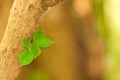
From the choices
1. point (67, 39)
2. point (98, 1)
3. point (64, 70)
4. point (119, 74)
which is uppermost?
point (98, 1)

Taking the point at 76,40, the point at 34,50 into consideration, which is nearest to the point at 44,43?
the point at 34,50

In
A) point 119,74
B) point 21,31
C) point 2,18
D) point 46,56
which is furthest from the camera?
point 119,74

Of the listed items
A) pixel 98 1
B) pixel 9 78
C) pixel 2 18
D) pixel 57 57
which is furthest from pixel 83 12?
pixel 9 78

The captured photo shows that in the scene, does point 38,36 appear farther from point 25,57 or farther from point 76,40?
point 76,40

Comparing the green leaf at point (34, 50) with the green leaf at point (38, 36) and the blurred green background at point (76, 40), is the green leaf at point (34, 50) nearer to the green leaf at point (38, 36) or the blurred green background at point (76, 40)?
the green leaf at point (38, 36)

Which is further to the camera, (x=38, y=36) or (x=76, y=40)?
(x=76, y=40)

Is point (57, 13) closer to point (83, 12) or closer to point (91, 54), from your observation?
point (83, 12)

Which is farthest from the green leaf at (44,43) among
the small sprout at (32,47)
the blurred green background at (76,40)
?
the blurred green background at (76,40)
